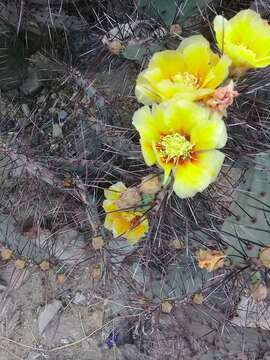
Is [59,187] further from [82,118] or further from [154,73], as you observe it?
[154,73]

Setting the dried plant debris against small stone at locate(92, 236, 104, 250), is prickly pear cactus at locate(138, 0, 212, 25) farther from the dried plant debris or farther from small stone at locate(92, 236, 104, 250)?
small stone at locate(92, 236, 104, 250)

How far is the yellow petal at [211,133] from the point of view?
82 centimetres

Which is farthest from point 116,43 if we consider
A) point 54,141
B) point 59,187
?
point 54,141

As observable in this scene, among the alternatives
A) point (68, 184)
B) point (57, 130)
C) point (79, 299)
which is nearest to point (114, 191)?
point (68, 184)

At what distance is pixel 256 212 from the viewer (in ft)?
3.64

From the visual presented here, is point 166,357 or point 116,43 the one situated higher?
point 116,43

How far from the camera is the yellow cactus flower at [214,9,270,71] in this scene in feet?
2.89

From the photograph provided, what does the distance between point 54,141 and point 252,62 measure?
83 cm

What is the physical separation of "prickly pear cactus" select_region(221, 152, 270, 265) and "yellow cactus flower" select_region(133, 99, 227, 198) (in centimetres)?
27

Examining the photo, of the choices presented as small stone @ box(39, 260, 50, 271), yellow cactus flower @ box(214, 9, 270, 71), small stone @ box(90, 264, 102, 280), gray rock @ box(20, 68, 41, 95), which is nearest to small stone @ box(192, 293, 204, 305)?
small stone @ box(90, 264, 102, 280)

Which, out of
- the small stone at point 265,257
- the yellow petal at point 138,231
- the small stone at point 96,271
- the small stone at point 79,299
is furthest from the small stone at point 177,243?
the small stone at point 79,299

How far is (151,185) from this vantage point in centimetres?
89

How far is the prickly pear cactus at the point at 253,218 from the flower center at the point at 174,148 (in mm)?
275

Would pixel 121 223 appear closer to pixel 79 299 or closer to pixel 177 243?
pixel 177 243
